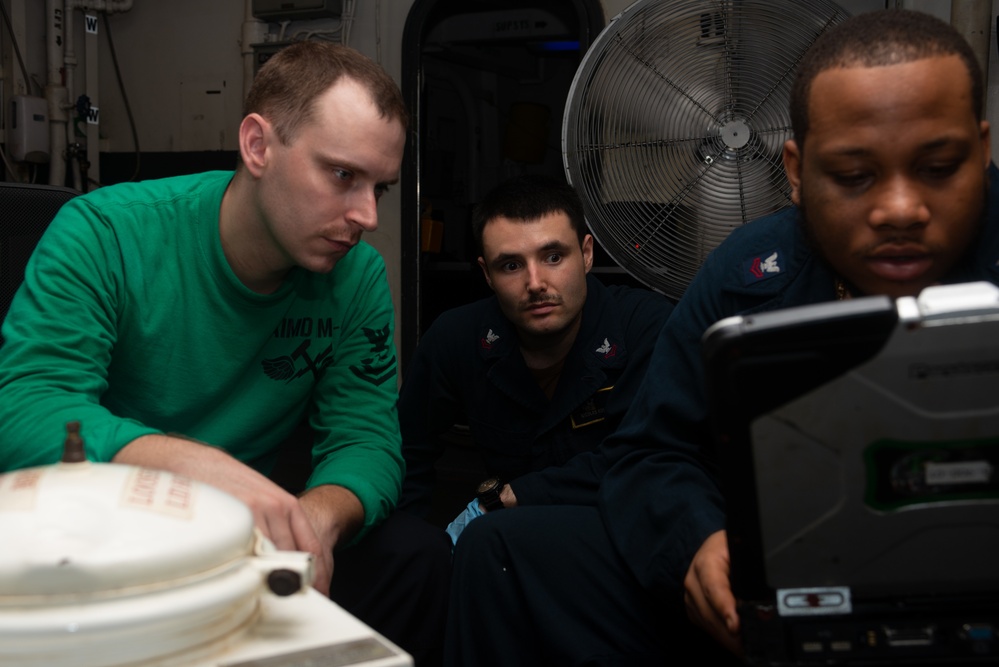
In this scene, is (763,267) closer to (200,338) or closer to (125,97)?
(200,338)

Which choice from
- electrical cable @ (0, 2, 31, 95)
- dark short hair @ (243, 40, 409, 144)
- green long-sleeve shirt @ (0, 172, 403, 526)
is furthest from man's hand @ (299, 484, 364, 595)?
electrical cable @ (0, 2, 31, 95)

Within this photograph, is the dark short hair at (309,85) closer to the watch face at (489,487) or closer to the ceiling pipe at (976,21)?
the watch face at (489,487)

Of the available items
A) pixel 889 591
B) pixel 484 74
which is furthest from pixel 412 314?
pixel 889 591

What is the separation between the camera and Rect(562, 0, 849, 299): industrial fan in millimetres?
2084

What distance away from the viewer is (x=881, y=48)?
104 centimetres

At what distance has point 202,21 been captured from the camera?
4090 mm

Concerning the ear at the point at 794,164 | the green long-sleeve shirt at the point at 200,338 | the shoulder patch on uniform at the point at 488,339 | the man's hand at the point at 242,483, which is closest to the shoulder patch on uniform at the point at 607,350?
the shoulder patch on uniform at the point at 488,339

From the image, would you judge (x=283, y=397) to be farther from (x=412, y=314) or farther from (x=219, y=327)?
(x=412, y=314)

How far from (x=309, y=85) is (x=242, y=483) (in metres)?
0.70

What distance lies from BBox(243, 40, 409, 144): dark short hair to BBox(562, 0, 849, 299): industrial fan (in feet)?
2.58

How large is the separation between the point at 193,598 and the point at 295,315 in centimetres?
98

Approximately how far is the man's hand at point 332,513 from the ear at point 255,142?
52 cm

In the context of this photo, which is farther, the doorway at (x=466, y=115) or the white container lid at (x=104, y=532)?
the doorway at (x=466, y=115)

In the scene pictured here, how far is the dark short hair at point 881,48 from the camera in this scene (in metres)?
1.03
